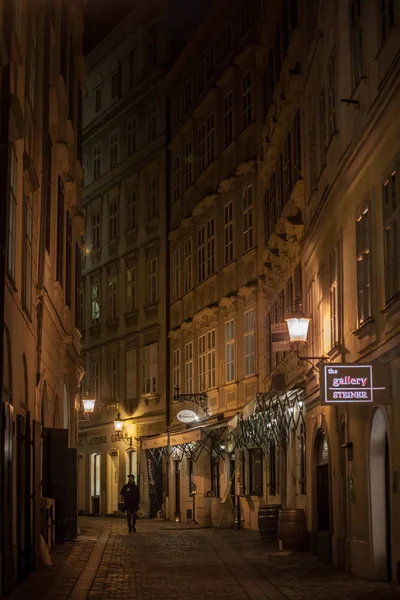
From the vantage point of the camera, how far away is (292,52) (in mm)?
26109

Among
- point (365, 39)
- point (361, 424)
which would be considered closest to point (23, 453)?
point (361, 424)

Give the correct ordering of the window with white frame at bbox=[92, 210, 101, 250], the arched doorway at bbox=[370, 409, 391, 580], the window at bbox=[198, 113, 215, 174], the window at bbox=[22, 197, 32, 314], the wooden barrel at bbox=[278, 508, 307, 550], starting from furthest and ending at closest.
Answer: the window with white frame at bbox=[92, 210, 101, 250], the window at bbox=[198, 113, 215, 174], the wooden barrel at bbox=[278, 508, 307, 550], the window at bbox=[22, 197, 32, 314], the arched doorway at bbox=[370, 409, 391, 580]

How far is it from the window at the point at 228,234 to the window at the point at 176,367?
644 centimetres

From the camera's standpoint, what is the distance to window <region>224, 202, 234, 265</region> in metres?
34.9

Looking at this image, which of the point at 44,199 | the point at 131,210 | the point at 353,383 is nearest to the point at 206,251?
the point at 131,210

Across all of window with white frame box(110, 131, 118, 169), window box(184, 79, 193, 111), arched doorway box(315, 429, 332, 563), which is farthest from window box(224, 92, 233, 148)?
arched doorway box(315, 429, 332, 563)

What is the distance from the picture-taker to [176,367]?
40.8 metres

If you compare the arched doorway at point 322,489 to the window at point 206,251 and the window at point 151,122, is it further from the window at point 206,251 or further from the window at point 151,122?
the window at point 151,122

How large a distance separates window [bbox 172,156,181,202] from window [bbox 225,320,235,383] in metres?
8.17

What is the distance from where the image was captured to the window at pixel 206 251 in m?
36.8

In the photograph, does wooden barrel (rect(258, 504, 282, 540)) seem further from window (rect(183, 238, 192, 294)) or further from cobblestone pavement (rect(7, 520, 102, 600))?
window (rect(183, 238, 192, 294))

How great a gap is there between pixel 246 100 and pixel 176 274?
9006 mm

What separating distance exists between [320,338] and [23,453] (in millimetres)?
6682

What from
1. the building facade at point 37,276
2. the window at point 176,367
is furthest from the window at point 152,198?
the building facade at point 37,276
